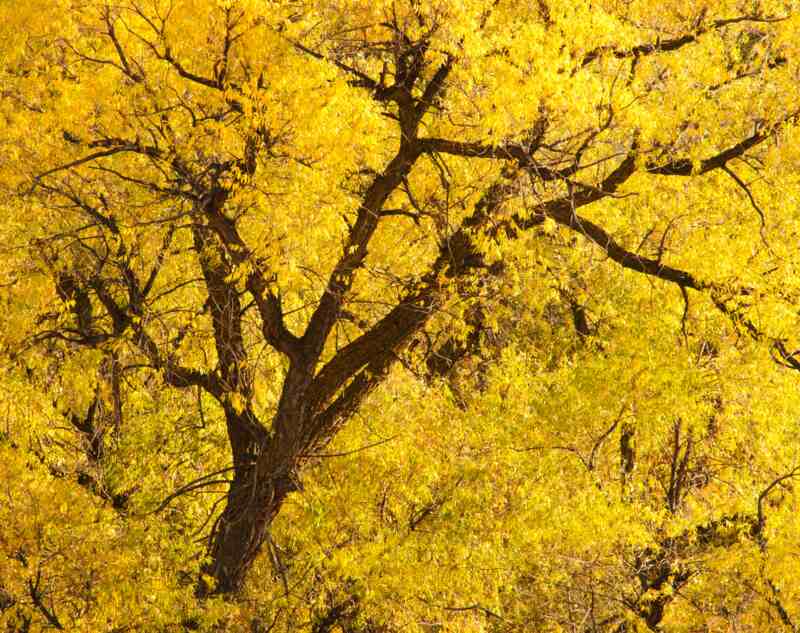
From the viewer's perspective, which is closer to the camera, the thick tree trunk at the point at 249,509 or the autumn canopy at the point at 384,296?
the autumn canopy at the point at 384,296

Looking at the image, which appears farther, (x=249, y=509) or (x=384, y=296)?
(x=384, y=296)

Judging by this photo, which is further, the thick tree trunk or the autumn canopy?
the thick tree trunk

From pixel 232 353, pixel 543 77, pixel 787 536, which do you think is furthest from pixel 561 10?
pixel 787 536

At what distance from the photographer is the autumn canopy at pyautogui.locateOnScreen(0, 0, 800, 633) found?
8.95 meters

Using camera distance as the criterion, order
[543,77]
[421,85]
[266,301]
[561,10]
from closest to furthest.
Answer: [543,77] < [561,10] < [266,301] < [421,85]

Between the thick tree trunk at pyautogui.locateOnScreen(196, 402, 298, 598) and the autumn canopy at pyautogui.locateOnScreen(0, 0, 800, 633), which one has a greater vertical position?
the autumn canopy at pyautogui.locateOnScreen(0, 0, 800, 633)

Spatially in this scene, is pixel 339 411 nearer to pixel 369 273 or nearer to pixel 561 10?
pixel 369 273

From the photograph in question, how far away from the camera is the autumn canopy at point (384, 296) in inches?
352

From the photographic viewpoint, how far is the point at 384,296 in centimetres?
1212

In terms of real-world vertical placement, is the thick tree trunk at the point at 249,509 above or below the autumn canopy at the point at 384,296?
below

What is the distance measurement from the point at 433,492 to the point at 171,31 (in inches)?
289

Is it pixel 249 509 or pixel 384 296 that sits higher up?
pixel 384 296

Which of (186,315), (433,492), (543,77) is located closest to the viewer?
(543,77)

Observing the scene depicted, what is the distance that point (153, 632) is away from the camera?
10.4 meters
